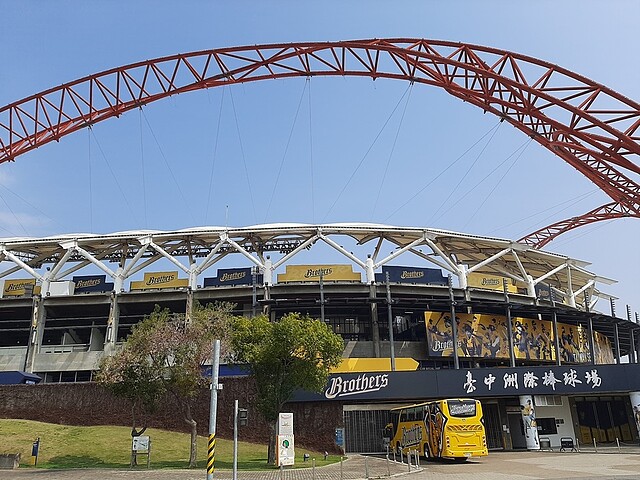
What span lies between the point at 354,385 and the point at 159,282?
29840 millimetres

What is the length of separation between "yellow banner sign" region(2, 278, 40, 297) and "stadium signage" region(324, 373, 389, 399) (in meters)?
40.9

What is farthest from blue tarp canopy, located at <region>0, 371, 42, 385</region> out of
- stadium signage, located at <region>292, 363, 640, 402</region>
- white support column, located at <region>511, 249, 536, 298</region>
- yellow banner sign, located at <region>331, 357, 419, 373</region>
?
white support column, located at <region>511, 249, 536, 298</region>

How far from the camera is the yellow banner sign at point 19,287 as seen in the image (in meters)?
64.2

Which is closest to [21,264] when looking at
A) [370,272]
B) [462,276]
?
Result: [370,272]

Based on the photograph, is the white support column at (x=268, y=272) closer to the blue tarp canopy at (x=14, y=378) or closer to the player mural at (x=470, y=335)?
the player mural at (x=470, y=335)

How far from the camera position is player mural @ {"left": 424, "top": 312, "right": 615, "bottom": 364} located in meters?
57.1

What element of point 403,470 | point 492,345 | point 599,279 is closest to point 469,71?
point 403,470

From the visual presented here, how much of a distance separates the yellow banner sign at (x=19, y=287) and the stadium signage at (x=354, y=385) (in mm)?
40928

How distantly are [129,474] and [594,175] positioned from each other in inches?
1333

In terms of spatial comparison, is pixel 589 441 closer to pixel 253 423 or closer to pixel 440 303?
pixel 440 303

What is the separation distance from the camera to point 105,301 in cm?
6081

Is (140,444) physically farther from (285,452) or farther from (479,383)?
(479,383)

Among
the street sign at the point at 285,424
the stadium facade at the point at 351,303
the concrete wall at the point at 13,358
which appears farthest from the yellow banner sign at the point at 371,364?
the concrete wall at the point at 13,358

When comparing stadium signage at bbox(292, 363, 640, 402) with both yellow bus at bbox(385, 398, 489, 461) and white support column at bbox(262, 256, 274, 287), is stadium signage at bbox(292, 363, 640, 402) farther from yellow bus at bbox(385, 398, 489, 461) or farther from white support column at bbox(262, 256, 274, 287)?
white support column at bbox(262, 256, 274, 287)
